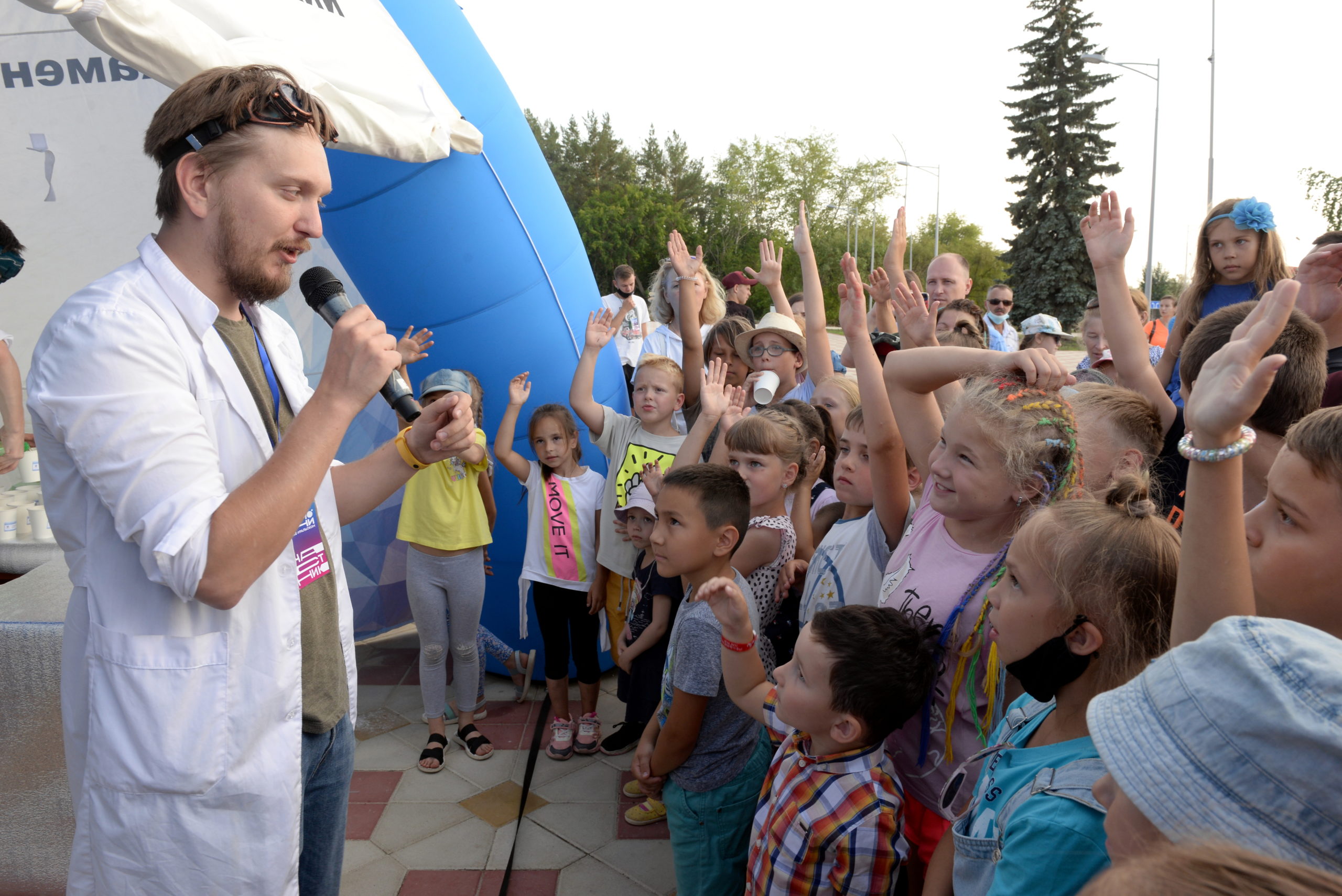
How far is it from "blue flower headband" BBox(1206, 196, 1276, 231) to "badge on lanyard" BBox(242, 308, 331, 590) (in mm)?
3272

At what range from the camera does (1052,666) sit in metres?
1.28

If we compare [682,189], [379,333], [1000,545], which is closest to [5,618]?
[379,333]

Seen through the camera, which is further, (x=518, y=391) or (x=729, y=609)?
(x=518, y=391)

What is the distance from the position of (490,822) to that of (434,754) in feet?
1.71

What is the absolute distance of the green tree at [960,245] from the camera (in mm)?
52656

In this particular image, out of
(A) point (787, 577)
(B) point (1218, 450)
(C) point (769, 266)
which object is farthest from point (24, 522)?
(B) point (1218, 450)

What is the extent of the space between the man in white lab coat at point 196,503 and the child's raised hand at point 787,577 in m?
1.46

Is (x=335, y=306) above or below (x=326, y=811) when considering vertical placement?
above

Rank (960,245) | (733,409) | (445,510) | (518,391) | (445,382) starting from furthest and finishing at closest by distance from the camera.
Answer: (960,245) < (518,391) < (445,510) < (733,409) < (445,382)

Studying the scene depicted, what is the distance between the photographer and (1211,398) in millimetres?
1119

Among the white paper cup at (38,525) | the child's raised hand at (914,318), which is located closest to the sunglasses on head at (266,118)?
the child's raised hand at (914,318)

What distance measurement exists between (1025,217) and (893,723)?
36.3 metres

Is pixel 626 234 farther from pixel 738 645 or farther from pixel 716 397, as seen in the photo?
pixel 738 645

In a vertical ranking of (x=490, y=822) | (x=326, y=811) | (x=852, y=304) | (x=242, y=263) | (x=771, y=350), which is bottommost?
(x=490, y=822)
